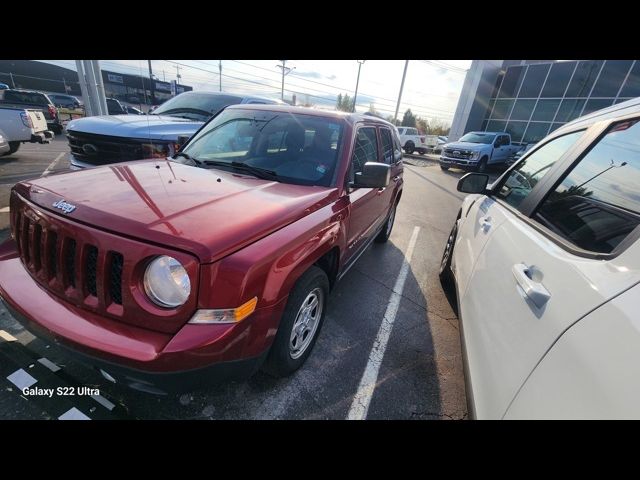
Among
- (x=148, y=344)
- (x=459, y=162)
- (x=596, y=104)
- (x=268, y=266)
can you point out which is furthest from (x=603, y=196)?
(x=596, y=104)

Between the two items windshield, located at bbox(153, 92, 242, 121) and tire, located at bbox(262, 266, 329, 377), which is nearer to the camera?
tire, located at bbox(262, 266, 329, 377)

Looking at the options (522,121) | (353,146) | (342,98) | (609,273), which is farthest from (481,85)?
(342,98)

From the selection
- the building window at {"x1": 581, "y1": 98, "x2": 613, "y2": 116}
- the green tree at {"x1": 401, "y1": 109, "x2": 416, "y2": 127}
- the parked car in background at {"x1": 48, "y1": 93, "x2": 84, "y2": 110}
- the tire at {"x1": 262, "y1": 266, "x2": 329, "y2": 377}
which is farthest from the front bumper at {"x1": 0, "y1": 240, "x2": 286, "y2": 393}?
the green tree at {"x1": 401, "y1": 109, "x2": 416, "y2": 127}

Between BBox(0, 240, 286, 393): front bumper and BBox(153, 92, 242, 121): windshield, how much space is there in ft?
16.9

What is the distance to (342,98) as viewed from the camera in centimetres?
8288

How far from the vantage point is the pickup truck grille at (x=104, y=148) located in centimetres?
447

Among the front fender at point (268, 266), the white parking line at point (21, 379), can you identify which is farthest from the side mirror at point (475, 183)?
the white parking line at point (21, 379)

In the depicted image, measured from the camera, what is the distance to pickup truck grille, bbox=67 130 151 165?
4469 millimetres

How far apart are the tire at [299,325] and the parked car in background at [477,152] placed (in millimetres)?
15243

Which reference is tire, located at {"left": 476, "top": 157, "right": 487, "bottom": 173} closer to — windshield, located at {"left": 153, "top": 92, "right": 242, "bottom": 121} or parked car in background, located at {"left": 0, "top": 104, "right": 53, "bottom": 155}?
windshield, located at {"left": 153, "top": 92, "right": 242, "bottom": 121}

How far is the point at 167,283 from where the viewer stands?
147cm

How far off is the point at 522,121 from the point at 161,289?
89.0 feet

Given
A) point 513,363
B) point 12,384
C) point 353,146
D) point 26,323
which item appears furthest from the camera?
point 353,146

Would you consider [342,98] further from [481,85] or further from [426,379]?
[426,379]
